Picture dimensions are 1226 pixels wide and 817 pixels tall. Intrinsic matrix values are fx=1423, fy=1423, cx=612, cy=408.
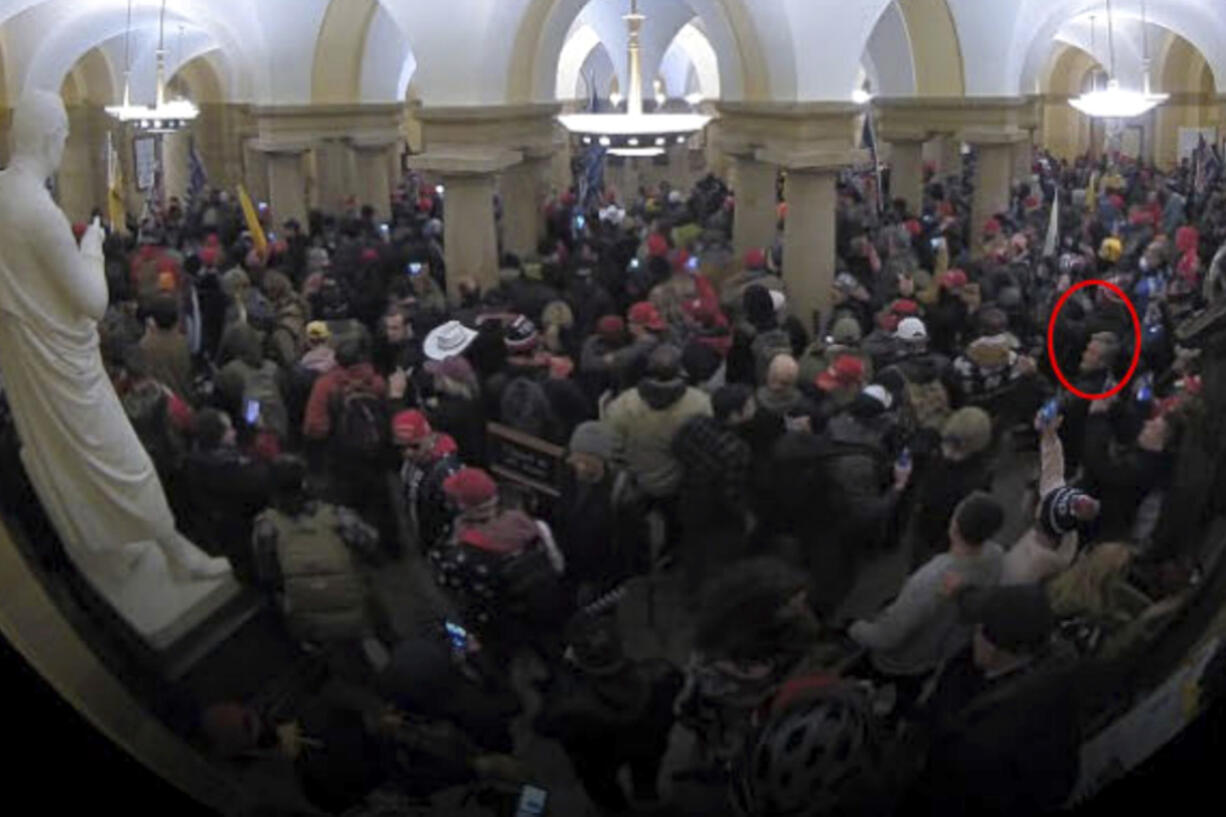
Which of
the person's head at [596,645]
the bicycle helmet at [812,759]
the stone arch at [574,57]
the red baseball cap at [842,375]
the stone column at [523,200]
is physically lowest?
the bicycle helmet at [812,759]

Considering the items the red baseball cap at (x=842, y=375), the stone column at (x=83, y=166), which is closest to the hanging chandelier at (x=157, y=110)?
the stone column at (x=83, y=166)

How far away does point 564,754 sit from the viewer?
4.95 meters

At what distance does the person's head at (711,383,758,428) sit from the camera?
4.81 metres

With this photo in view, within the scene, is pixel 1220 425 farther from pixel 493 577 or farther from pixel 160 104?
pixel 160 104

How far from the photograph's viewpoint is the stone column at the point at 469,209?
22.1ft

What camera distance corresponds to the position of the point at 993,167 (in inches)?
443

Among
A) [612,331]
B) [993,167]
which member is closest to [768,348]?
[612,331]

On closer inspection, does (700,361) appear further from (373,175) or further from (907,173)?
(907,173)

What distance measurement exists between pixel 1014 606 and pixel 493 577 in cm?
172

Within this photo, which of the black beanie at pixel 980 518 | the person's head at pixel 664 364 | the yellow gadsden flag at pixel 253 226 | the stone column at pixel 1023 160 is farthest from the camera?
the stone column at pixel 1023 160

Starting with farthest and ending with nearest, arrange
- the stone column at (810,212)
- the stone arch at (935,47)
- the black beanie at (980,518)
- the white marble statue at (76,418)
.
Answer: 1. the stone arch at (935,47)
2. the stone column at (810,212)
3. the black beanie at (980,518)
4. the white marble statue at (76,418)

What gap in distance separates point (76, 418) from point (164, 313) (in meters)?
0.47

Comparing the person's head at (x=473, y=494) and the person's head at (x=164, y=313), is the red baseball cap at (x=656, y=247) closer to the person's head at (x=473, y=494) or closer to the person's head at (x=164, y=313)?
the person's head at (x=473, y=494)

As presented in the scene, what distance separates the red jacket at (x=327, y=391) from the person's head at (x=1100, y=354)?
237 centimetres
